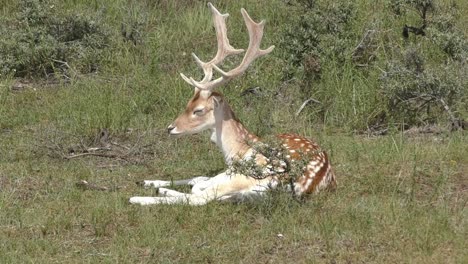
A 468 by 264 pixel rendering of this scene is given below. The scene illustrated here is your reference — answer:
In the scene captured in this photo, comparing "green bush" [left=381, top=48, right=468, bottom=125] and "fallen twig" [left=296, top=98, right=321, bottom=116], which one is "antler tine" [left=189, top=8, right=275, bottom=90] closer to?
"fallen twig" [left=296, top=98, right=321, bottom=116]

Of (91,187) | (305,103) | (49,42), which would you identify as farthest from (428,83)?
(49,42)

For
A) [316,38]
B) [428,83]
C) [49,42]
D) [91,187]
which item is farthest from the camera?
[49,42]

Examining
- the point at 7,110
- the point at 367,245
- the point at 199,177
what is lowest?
the point at 7,110

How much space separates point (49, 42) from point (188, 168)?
11.7 ft

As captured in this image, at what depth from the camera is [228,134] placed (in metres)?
8.52

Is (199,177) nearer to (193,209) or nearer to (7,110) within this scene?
(193,209)

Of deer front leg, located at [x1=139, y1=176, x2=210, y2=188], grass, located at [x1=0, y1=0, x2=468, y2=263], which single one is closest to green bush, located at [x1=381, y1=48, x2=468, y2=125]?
grass, located at [x1=0, y1=0, x2=468, y2=263]

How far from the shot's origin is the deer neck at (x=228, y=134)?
848 cm

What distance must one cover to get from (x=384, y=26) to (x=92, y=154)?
4.38m

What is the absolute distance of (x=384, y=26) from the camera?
12.2 meters

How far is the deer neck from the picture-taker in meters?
8.48

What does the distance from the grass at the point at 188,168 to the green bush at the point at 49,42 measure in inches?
8.3

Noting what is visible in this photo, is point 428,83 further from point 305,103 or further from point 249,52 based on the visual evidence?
point 249,52

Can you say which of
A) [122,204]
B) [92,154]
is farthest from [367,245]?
[92,154]
